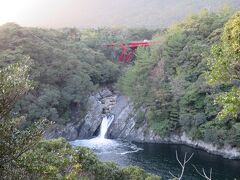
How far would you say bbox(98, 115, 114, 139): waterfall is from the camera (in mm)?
46375

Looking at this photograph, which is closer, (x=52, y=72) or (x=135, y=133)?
(x=52, y=72)

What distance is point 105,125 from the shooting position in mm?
47156

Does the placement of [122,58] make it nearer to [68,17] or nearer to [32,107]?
[32,107]

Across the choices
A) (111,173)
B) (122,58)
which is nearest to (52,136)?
(111,173)

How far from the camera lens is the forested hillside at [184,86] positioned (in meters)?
38.9

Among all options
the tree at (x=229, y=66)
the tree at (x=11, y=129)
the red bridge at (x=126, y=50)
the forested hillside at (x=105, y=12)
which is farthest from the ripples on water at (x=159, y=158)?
the forested hillside at (x=105, y=12)

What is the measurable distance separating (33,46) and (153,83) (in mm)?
15118

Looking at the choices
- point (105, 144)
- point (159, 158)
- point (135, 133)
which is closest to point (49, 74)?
point (105, 144)

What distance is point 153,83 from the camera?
152ft

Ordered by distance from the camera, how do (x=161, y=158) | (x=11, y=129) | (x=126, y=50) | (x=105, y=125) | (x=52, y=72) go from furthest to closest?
(x=126, y=50) → (x=105, y=125) → (x=52, y=72) → (x=161, y=158) → (x=11, y=129)

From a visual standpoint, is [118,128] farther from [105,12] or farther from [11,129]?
[105,12]

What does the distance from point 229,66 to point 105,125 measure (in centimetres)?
3704

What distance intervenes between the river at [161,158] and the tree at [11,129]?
2453 cm

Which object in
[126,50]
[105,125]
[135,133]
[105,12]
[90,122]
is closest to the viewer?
[135,133]
